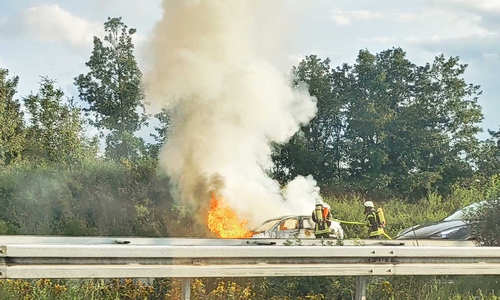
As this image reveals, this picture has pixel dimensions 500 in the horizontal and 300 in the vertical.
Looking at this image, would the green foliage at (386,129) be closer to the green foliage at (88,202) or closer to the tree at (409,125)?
the tree at (409,125)

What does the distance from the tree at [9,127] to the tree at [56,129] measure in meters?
0.91

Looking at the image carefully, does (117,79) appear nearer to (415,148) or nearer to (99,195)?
(99,195)

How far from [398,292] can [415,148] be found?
38.0 meters

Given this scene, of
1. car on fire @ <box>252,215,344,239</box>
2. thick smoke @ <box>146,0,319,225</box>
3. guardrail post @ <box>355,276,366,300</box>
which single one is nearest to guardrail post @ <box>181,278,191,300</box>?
guardrail post @ <box>355,276,366,300</box>

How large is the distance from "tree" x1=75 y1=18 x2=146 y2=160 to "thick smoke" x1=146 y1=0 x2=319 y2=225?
48.2ft

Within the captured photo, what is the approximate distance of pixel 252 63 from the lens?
80.9ft

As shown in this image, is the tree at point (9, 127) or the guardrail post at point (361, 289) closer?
the guardrail post at point (361, 289)

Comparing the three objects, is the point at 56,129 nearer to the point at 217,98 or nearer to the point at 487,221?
the point at 217,98

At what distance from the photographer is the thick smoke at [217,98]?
2328 centimetres

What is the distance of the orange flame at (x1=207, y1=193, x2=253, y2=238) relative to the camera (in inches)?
869

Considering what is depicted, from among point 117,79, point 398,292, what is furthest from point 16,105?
point 398,292

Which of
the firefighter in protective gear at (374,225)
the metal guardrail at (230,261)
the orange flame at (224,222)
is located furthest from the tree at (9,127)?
the metal guardrail at (230,261)

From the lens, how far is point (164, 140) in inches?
1329

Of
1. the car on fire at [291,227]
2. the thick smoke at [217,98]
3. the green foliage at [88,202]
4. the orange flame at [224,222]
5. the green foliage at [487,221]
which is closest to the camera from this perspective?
the green foliage at [487,221]
